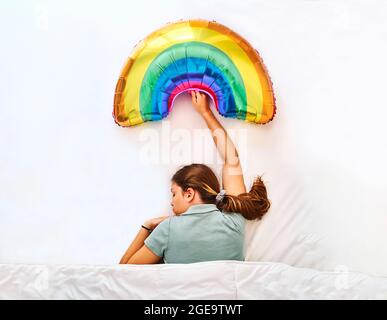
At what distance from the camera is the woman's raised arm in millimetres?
1785

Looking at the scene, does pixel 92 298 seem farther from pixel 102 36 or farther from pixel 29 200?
pixel 102 36

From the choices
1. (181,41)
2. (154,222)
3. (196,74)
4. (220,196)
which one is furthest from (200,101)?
(154,222)

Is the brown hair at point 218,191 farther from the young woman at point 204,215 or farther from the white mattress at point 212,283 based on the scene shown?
the white mattress at point 212,283

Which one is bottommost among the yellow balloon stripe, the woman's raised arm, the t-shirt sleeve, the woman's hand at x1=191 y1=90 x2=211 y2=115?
the t-shirt sleeve

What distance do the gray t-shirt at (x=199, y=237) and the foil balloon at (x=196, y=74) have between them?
0.34 meters

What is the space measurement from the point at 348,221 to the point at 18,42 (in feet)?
4.25

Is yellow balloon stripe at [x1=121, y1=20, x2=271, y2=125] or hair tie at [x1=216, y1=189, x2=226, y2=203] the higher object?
yellow balloon stripe at [x1=121, y1=20, x2=271, y2=125]

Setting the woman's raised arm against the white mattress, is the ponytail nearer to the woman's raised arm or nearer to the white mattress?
the woman's raised arm

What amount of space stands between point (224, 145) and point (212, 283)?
0.47 m

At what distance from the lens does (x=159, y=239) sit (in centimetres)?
171

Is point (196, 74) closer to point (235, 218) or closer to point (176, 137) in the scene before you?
point (176, 137)

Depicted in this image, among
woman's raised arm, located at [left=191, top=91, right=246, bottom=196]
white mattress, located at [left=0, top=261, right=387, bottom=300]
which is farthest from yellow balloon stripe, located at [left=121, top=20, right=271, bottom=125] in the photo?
white mattress, located at [left=0, top=261, right=387, bottom=300]

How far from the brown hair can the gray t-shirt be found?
28mm

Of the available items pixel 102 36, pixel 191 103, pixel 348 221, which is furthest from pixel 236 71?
pixel 348 221
